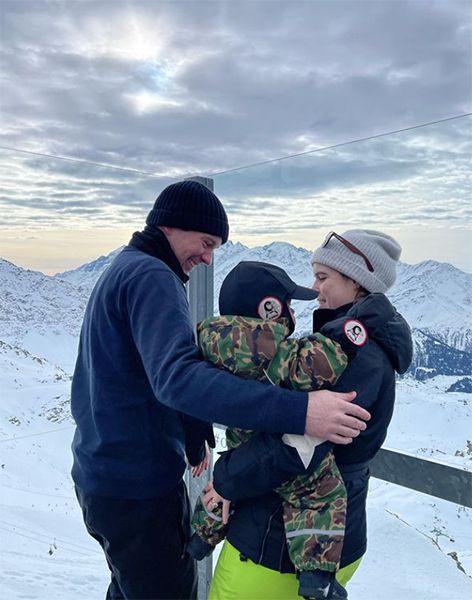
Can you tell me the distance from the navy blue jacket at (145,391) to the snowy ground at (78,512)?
816 mm

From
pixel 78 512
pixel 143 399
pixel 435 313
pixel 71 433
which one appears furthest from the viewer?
pixel 78 512

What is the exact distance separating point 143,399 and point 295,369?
490 millimetres

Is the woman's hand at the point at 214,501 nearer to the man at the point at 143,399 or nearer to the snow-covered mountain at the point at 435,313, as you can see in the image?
the man at the point at 143,399

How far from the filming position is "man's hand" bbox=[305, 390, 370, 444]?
1.17 meters

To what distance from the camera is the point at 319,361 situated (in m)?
1.20

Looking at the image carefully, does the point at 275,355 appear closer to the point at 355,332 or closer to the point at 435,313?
the point at 355,332

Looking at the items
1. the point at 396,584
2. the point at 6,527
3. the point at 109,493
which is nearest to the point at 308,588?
the point at 109,493

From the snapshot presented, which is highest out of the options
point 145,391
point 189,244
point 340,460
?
point 189,244

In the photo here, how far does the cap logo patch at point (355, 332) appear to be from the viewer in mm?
1215

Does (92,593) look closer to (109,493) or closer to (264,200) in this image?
(109,493)

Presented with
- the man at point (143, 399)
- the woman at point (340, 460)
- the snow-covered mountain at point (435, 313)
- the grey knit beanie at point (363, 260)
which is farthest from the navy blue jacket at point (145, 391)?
the snow-covered mountain at point (435, 313)

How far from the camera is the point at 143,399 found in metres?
1.50

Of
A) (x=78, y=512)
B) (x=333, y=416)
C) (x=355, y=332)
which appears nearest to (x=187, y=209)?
(x=355, y=332)

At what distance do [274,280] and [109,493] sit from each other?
0.78m
